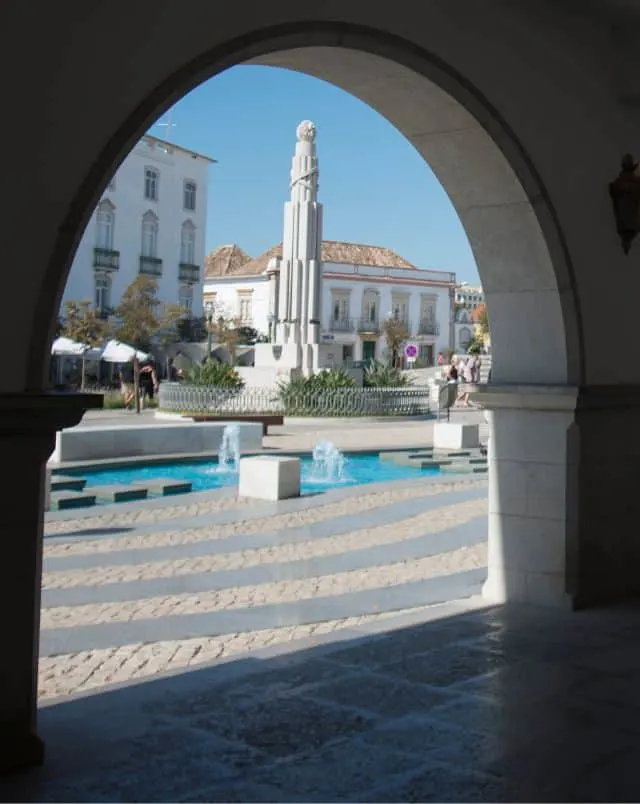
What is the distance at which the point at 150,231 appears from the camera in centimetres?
4147

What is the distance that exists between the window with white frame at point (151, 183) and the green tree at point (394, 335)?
16566mm

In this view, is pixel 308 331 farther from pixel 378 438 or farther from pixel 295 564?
pixel 295 564

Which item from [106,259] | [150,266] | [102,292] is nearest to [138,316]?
[102,292]

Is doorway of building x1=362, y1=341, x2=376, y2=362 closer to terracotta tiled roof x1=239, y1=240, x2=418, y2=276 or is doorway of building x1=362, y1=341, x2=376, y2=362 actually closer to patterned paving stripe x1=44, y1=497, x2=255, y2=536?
terracotta tiled roof x1=239, y1=240, x2=418, y2=276

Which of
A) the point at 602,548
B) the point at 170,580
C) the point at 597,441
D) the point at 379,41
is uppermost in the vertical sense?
the point at 379,41

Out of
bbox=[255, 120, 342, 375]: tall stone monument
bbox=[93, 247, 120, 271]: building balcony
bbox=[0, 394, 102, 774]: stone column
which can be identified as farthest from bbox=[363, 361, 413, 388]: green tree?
bbox=[0, 394, 102, 774]: stone column

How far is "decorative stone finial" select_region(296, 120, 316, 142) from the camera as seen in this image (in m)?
25.2

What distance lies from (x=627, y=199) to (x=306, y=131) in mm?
20877

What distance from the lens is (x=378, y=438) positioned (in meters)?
18.3

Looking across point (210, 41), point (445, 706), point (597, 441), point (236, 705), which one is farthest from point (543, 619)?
point (210, 41)

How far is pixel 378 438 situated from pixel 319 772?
15.4 m

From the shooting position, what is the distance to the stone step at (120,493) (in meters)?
10.1

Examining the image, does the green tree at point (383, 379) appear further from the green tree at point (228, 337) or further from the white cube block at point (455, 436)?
the green tree at point (228, 337)

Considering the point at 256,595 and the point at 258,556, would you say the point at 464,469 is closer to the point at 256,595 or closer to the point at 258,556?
the point at 258,556
